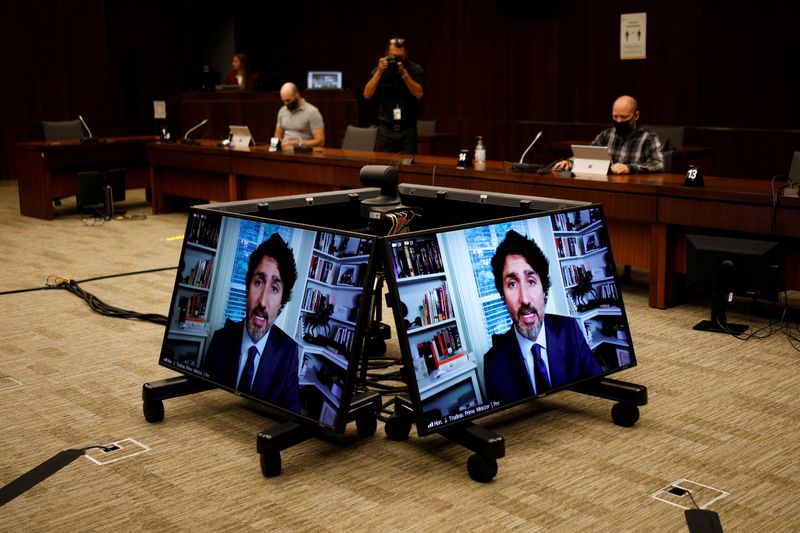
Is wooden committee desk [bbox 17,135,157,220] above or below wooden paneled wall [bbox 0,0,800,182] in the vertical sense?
below

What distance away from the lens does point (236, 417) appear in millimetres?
3699

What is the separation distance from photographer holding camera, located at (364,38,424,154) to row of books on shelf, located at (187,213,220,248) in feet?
14.2

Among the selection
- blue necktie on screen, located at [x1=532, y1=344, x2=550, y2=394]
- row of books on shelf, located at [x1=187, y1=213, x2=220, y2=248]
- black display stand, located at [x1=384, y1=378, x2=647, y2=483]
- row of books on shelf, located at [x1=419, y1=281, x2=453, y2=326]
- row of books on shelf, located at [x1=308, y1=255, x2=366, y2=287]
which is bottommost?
black display stand, located at [x1=384, y1=378, x2=647, y2=483]

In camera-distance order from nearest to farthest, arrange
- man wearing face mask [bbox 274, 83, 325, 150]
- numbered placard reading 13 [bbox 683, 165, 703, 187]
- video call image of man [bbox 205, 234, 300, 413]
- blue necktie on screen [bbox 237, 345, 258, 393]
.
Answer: video call image of man [bbox 205, 234, 300, 413] → blue necktie on screen [bbox 237, 345, 258, 393] → numbered placard reading 13 [bbox 683, 165, 703, 187] → man wearing face mask [bbox 274, 83, 325, 150]

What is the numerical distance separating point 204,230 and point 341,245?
0.77 meters

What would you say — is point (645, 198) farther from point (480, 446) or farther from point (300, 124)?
point (300, 124)

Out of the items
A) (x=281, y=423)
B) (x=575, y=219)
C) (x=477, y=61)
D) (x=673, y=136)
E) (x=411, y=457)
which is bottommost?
(x=411, y=457)

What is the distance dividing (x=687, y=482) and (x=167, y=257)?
195 inches

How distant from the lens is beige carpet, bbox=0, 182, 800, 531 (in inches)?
111

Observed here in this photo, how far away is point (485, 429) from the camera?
310 centimetres

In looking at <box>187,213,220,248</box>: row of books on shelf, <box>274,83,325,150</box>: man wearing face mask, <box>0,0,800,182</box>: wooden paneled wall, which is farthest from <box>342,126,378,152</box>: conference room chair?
<box>187,213,220,248</box>: row of books on shelf

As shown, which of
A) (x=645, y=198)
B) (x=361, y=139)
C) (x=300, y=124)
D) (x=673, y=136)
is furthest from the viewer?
(x=300, y=124)

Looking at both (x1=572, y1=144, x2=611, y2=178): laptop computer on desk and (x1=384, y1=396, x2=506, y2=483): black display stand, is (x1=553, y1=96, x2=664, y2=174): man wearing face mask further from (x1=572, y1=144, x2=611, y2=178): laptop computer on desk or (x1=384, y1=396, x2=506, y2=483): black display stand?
(x1=384, y1=396, x2=506, y2=483): black display stand

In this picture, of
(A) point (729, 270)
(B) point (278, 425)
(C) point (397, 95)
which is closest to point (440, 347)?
(B) point (278, 425)
